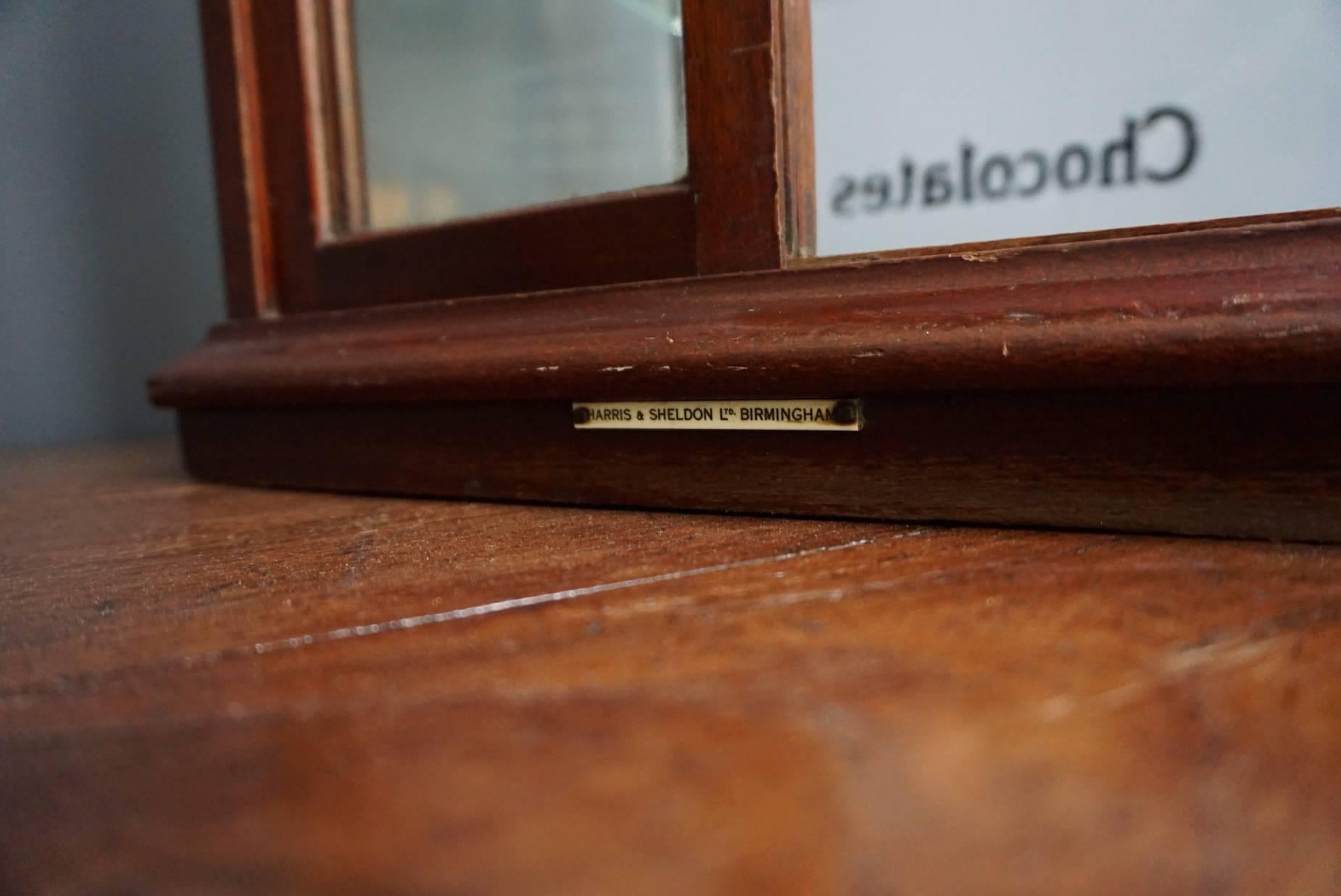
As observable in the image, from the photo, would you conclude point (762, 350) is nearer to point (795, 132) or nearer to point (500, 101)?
point (795, 132)

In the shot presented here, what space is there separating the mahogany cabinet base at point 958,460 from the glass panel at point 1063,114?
82 millimetres

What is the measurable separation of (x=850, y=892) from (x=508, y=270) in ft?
1.18

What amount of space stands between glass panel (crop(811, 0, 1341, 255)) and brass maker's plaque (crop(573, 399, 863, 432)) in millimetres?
74

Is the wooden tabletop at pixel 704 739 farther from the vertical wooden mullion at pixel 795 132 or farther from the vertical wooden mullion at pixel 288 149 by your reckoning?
the vertical wooden mullion at pixel 288 149

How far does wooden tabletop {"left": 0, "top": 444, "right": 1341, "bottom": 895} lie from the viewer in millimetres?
138

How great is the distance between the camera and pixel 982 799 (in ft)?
0.47

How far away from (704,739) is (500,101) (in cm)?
60

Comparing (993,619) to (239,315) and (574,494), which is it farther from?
(239,315)

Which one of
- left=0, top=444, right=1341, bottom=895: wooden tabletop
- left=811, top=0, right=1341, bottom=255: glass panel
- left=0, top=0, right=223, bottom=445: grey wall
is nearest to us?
left=0, top=444, right=1341, bottom=895: wooden tabletop

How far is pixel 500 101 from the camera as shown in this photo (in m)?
0.66

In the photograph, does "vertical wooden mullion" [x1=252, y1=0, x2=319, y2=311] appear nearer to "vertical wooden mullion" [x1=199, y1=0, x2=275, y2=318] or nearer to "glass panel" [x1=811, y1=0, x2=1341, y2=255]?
"vertical wooden mullion" [x1=199, y1=0, x2=275, y2=318]

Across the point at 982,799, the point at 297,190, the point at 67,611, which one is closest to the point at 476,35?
the point at 297,190

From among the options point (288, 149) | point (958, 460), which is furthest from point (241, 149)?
point (958, 460)

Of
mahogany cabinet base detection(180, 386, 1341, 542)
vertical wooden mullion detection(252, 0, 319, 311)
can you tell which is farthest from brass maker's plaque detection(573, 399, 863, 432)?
vertical wooden mullion detection(252, 0, 319, 311)
